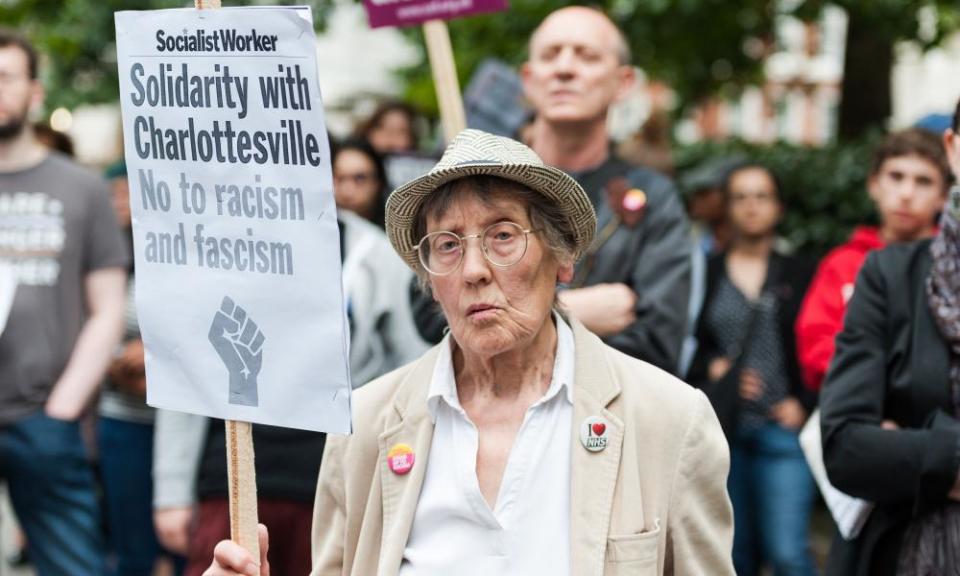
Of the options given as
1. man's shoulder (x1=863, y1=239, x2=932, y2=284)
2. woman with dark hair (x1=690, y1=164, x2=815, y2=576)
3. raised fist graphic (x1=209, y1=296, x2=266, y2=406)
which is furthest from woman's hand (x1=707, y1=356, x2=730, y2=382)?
raised fist graphic (x1=209, y1=296, x2=266, y2=406)

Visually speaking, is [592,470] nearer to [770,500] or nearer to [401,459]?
[401,459]

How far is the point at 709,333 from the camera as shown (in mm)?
6781

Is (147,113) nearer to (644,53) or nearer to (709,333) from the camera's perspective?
(709,333)

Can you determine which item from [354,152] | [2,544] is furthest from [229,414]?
[2,544]

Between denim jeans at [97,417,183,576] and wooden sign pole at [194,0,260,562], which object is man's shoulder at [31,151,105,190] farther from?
wooden sign pole at [194,0,260,562]

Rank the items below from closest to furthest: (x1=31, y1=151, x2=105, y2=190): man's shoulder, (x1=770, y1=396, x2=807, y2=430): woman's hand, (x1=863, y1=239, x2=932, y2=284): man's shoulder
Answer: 1. (x1=863, y1=239, x2=932, y2=284): man's shoulder
2. (x1=31, y1=151, x2=105, y2=190): man's shoulder
3. (x1=770, y1=396, x2=807, y2=430): woman's hand

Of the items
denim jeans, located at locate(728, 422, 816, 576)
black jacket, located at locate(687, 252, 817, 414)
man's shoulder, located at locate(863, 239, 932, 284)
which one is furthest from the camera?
black jacket, located at locate(687, 252, 817, 414)

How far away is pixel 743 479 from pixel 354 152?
89.6 inches

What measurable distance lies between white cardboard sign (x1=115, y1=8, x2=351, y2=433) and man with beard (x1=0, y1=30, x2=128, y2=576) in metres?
2.60

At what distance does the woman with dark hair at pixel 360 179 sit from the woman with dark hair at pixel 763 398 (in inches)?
60.6

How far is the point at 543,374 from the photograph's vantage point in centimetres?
331

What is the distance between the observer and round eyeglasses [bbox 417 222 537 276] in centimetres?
321

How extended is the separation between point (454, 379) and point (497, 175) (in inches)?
18.9

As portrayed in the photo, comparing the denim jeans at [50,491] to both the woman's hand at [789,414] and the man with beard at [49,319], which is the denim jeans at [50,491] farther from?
the woman's hand at [789,414]
